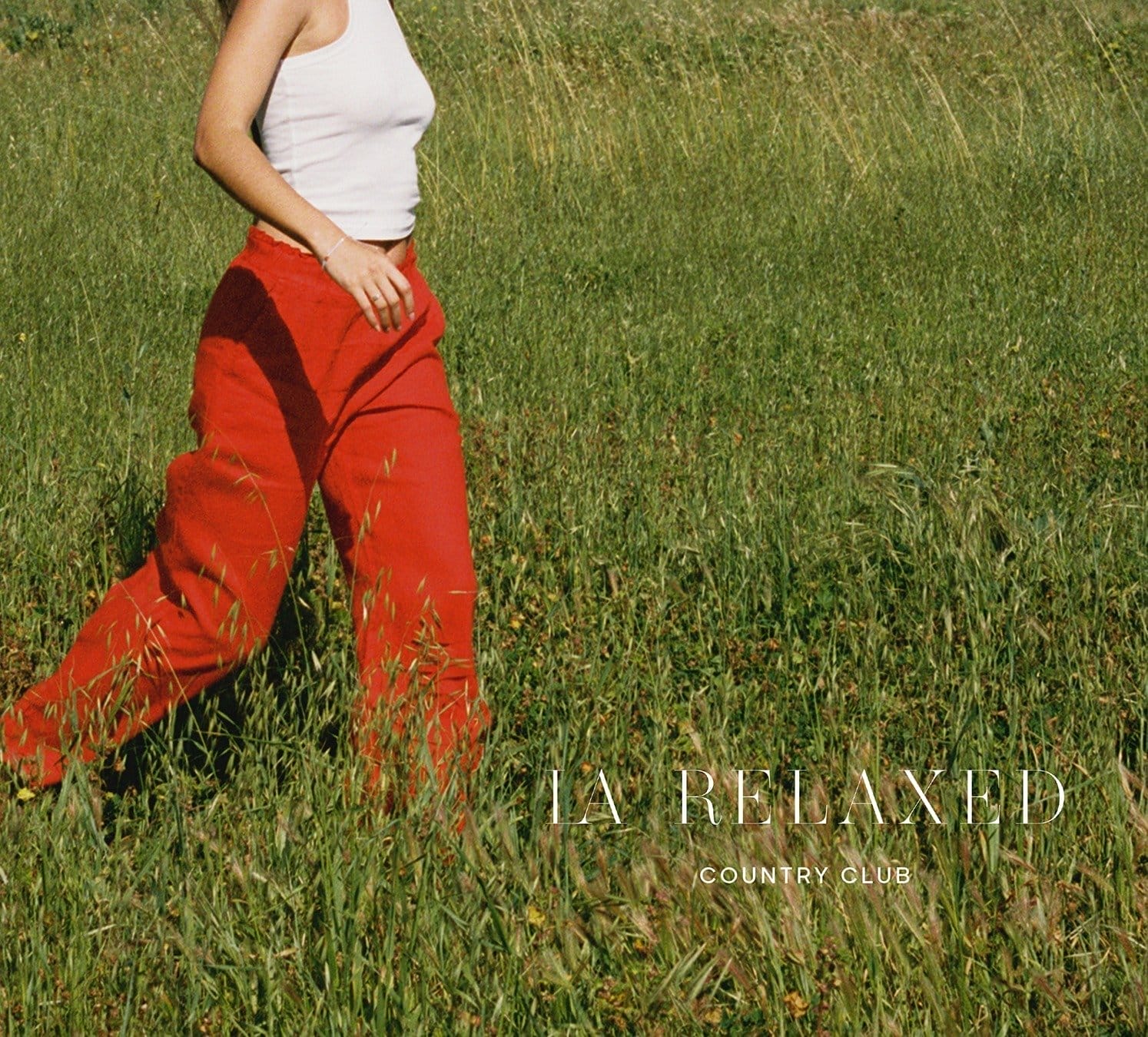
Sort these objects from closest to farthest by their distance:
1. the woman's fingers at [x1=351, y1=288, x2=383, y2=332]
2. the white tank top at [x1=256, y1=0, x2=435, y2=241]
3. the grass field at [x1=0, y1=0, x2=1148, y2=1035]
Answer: the grass field at [x1=0, y1=0, x2=1148, y2=1035] → the woman's fingers at [x1=351, y1=288, x2=383, y2=332] → the white tank top at [x1=256, y1=0, x2=435, y2=241]

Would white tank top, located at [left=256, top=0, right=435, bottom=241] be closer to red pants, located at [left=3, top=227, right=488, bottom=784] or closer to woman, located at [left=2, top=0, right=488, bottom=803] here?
woman, located at [left=2, top=0, right=488, bottom=803]

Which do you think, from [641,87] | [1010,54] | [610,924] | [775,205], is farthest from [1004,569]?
[1010,54]

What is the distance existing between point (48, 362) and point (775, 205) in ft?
13.9

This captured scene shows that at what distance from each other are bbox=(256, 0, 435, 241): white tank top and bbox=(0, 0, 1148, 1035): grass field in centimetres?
85

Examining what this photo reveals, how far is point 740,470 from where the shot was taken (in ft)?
13.9

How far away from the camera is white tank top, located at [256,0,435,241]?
105 inches

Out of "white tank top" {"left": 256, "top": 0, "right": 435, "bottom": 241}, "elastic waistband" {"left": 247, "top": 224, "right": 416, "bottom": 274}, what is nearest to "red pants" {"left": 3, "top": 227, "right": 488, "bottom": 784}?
"elastic waistband" {"left": 247, "top": 224, "right": 416, "bottom": 274}

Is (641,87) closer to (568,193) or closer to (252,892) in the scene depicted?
(568,193)

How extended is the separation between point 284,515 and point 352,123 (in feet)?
2.38

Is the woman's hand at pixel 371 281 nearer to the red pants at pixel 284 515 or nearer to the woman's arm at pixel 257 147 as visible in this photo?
the woman's arm at pixel 257 147

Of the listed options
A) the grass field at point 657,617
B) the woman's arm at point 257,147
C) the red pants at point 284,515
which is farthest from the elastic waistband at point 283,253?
the grass field at point 657,617

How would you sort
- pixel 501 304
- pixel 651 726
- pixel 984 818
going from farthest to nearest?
pixel 501 304 → pixel 651 726 → pixel 984 818

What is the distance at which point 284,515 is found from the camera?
9.14ft

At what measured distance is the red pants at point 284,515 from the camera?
2705mm
